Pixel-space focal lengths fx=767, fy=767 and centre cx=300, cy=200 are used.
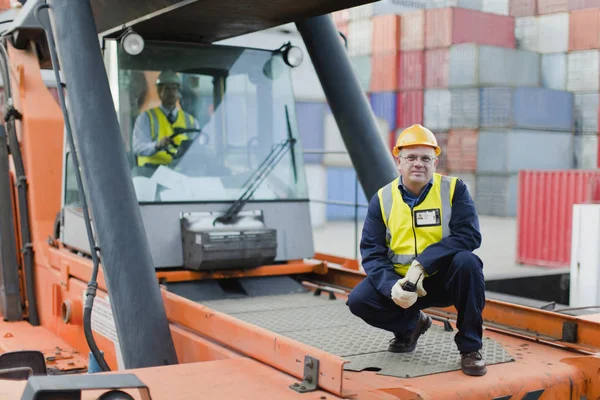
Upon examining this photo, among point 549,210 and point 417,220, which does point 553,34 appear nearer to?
point 549,210

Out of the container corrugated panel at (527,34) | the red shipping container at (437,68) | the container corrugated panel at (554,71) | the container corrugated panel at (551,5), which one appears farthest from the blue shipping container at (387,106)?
the container corrugated panel at (551,5)

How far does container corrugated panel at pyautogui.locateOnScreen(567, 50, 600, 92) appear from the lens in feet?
80.9

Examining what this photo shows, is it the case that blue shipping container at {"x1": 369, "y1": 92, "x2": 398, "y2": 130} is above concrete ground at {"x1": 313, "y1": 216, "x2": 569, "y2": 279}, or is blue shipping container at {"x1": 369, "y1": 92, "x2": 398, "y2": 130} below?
above

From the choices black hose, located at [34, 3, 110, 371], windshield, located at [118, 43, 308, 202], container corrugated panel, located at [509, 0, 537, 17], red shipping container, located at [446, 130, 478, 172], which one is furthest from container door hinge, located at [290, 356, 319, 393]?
red shipping container, located at [446, 130, 478, 172]

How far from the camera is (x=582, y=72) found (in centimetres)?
2539

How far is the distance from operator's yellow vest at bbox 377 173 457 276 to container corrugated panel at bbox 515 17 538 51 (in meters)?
24.9

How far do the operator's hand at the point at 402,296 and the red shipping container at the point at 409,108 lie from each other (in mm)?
23902

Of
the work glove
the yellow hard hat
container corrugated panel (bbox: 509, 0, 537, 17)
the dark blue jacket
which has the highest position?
container corrugated panel (bbox: 509, 0, 537, 17)

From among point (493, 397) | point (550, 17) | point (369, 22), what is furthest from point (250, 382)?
point (369, 22)

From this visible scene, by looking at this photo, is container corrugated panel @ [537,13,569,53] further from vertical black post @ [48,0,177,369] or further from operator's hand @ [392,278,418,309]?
operator's hand @ [392,278,418,309]

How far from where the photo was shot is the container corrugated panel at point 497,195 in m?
24.9

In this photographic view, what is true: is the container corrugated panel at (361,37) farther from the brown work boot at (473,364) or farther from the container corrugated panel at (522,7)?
the brown work boot at (473,364)

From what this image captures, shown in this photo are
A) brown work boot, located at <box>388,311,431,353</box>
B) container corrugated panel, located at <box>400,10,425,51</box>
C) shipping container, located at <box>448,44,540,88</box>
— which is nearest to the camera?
brown work boot, located at <box>388,311,431,353</box>

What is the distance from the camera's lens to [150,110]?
4875mm
